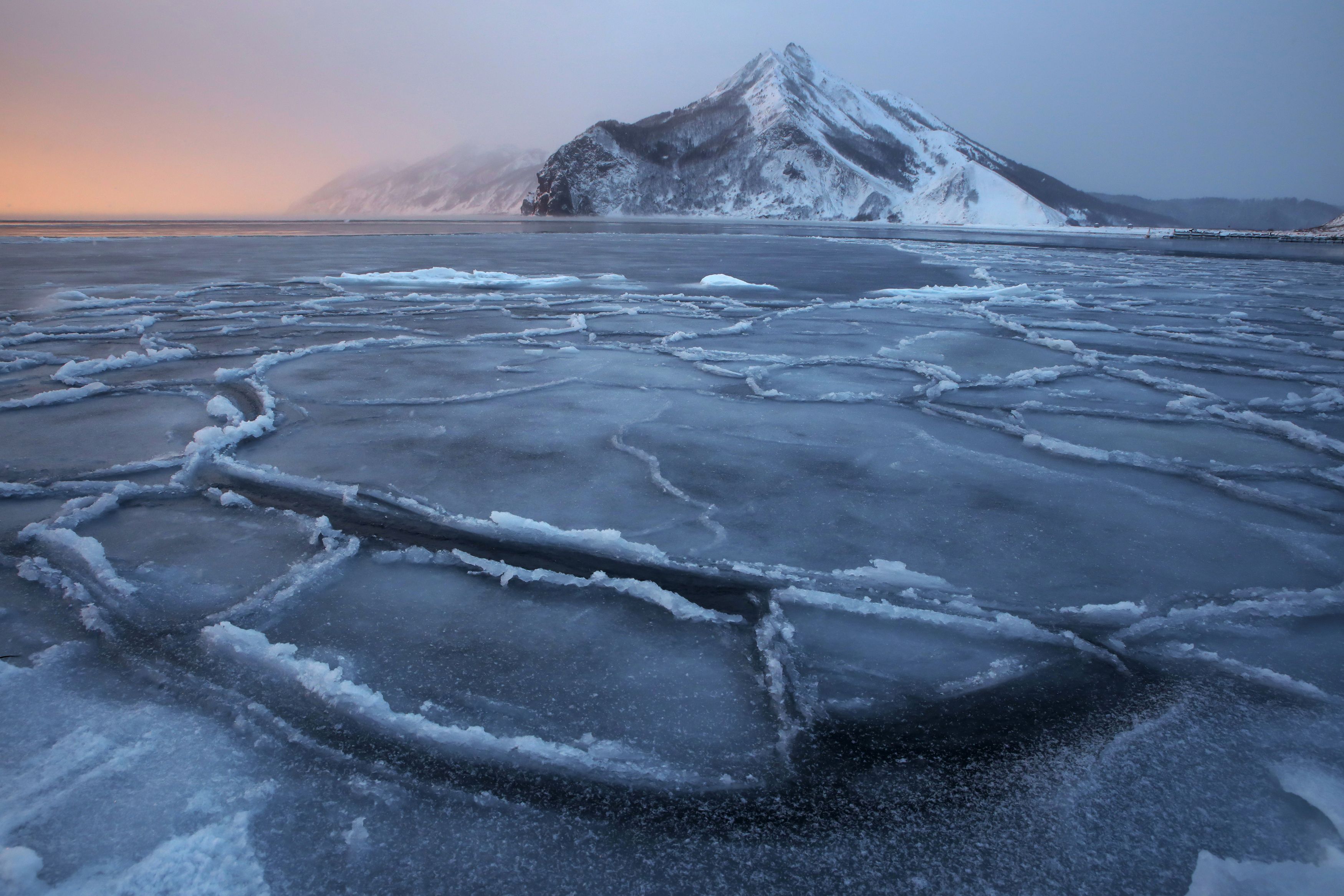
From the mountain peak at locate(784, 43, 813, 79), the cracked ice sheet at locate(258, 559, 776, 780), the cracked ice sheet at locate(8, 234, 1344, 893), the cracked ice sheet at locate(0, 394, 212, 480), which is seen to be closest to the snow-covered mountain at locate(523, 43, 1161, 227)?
the mountain peak at locate(784, 43, 813, 79)

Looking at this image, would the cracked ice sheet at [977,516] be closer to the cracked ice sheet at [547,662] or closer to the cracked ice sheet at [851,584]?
the cracked ice sheet at [851,584]

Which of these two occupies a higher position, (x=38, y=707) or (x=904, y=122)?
(x=904, y=122)

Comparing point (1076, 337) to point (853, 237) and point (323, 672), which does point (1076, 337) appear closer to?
point (323, 672)

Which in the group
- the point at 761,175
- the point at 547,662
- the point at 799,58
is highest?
the point at 799,58

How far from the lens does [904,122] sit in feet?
490

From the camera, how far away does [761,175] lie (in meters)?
107

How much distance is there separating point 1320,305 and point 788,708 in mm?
12408

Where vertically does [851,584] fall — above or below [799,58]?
below

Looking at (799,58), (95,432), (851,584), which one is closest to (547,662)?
(851,584)

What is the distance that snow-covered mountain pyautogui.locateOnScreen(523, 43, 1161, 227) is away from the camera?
104 m

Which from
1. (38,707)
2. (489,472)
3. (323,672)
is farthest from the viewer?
(489,472)

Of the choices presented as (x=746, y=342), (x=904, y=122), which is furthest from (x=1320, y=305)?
(x=904, y=122)

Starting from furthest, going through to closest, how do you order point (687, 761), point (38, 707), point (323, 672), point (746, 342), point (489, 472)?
point (746, 342)
point (489, 472)
point (323, 672)
point (38, 707)
point (687, 761)

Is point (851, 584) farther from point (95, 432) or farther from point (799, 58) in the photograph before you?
point (799, 58)
